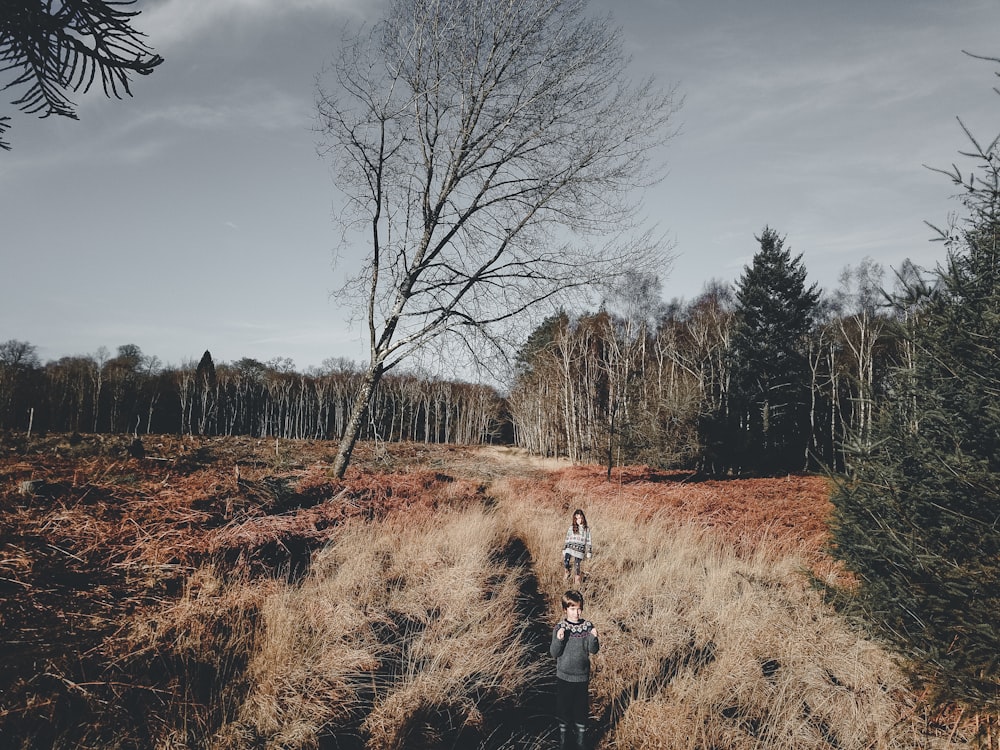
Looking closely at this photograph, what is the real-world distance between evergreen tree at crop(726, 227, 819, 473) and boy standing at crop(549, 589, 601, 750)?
81.2ft

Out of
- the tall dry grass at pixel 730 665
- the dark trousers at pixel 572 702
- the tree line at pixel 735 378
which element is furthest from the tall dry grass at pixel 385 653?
the tree line at pixel 735 378

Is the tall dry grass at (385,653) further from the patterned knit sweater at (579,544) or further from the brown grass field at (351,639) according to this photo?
the patterned knit sweater at (579,544)

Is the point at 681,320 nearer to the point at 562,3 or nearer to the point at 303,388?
the point at 562,3

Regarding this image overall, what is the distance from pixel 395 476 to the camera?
34.2 feet

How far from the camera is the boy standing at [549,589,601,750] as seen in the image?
11.1ft

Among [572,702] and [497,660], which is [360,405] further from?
[572,702]

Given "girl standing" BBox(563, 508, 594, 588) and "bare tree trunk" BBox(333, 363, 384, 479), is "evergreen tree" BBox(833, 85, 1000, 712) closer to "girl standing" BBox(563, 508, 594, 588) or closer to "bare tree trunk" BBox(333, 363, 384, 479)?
"girl standing" BBox(563, 508, 594, 588)

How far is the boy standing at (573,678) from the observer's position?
11.1 feet

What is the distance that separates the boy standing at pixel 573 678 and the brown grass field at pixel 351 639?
7.1 inches

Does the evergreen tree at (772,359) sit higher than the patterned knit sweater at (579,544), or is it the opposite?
the evergreen tree at (772,359)

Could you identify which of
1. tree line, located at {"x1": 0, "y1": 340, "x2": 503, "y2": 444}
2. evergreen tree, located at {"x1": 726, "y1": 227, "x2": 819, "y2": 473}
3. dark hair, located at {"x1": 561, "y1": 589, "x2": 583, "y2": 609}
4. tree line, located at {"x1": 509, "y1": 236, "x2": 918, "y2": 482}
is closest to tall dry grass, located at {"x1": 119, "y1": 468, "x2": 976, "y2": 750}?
dark hair, located at {"x1": 561, "y1": 589, "x2": 583, "y2": 609}

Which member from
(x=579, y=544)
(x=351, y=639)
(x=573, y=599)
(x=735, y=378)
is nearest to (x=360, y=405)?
(x=579, y=544)

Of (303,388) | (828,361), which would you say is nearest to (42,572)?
(828,361)

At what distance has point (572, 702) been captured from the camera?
3455 millimetres
